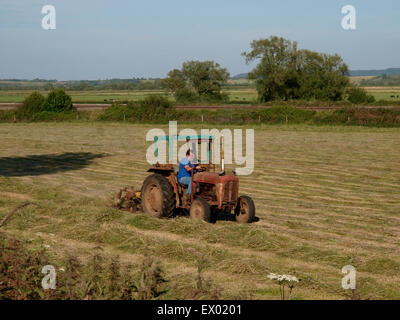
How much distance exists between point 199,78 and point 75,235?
72116 millimetres

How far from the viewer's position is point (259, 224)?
11.6m

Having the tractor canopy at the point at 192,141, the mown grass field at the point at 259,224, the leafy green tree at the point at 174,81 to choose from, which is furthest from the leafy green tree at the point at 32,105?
the tractor canopy at the point at 192,141

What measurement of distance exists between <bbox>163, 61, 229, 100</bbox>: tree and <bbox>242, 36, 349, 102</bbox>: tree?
460 inches

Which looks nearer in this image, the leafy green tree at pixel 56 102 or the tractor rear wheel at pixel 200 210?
the tractor rear wheel at pixel 200 210

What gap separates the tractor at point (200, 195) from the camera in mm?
11086

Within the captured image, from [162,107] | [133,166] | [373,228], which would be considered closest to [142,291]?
[373,228]

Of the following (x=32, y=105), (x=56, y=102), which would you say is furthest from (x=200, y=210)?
(x=32, y=105)

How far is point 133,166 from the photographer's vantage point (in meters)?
21.4

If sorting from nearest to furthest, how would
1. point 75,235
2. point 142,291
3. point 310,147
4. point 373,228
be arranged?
point 142,291, point 75,235, point 373,228, point 310,147

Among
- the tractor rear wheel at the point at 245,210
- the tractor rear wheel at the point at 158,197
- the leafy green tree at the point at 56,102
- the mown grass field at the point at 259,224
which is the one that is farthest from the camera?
the leafy green tree at the point at 56,102

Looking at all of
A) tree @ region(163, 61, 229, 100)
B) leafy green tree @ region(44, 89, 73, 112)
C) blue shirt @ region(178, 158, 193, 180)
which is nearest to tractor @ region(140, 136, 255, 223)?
blue shirt @ region(178, 158, 193, 180)

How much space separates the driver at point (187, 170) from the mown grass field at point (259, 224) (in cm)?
90

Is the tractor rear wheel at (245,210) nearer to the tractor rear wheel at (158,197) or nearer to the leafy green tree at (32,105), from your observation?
the tractor rear wheel at (158,197)
